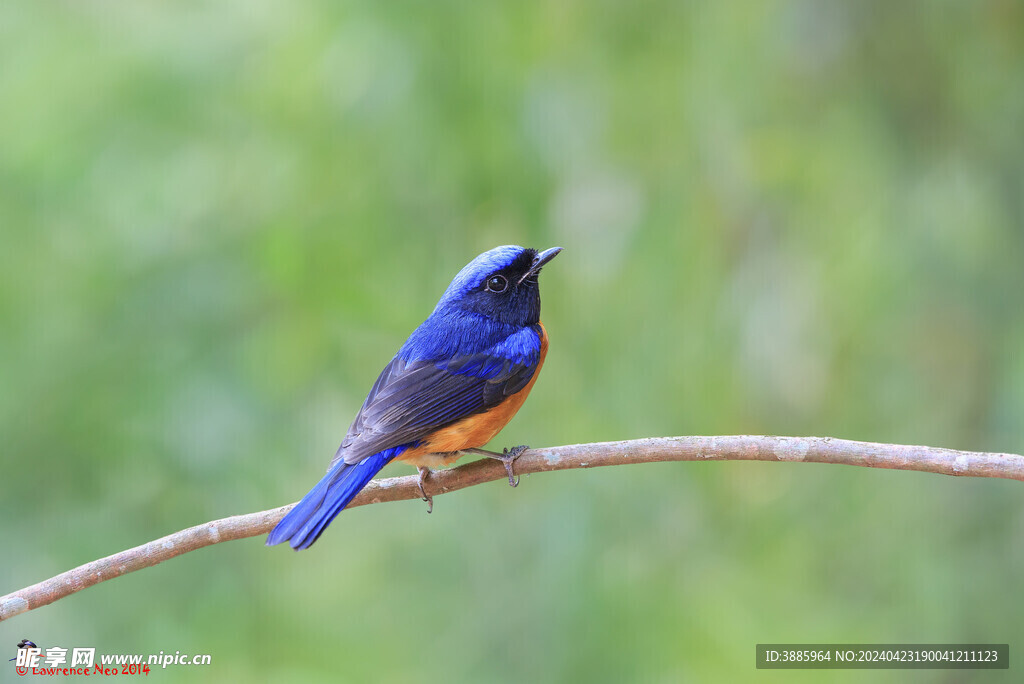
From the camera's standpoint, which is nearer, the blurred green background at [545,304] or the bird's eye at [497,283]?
the bird's eye at [497,283]

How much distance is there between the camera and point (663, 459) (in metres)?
3.08

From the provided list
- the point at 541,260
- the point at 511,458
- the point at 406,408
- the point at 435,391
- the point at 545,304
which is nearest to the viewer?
the point at 511,458

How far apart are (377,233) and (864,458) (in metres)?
2.48

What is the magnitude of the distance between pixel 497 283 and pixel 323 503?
1378 mm

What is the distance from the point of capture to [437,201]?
4.69 metres

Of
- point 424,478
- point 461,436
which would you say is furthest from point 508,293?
point 424,478

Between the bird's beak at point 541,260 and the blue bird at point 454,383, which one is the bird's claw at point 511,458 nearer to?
the blue bird at point 454,383

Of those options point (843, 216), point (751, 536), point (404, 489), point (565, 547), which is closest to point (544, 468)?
point (404, 489)

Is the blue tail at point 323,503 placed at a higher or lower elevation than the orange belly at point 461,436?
lower

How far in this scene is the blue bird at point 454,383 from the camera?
3355 mm

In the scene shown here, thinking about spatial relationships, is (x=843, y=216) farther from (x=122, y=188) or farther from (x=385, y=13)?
(x=122, y=188)

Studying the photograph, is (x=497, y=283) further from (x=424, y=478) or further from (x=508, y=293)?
(x=424, y=478)

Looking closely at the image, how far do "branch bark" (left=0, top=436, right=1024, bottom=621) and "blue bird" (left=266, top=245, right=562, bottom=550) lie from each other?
0.76 ft

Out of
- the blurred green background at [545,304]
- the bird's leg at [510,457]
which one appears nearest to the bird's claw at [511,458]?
the bird's leg at [510,457]
